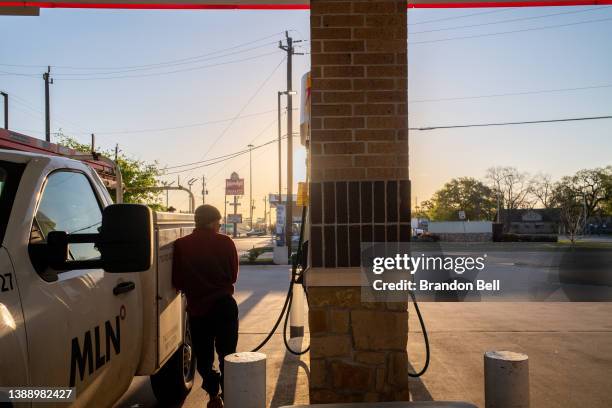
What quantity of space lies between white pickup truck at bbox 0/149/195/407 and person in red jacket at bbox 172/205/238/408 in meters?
0.81

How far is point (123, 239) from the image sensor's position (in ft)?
7.27

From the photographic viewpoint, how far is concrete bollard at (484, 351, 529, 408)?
124 inches

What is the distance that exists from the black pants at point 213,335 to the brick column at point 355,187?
1.03 metres

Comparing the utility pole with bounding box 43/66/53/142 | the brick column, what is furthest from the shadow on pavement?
the utility pole with bounding box 43/66/53/142

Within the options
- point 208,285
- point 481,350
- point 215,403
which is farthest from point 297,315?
point 208,285

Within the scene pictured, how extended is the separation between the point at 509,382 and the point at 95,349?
229 centimetres

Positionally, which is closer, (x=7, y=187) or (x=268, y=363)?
(x=7, y=187)

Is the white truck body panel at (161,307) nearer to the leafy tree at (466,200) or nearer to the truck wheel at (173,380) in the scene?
the truck wheel at (173,380)

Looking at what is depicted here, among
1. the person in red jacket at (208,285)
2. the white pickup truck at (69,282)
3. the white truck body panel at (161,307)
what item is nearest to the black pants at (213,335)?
the person in red jacket at (208,285)

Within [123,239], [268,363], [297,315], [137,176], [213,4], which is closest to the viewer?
[123,239]

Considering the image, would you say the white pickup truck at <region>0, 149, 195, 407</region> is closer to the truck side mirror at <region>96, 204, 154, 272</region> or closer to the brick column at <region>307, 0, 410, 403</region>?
the truck side mirror at <region>96, 204, 154, 272</region>

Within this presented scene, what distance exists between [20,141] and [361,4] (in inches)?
98.7

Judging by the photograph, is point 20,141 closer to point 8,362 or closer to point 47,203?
point 47,203

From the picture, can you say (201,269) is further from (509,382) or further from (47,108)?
(47,108)
